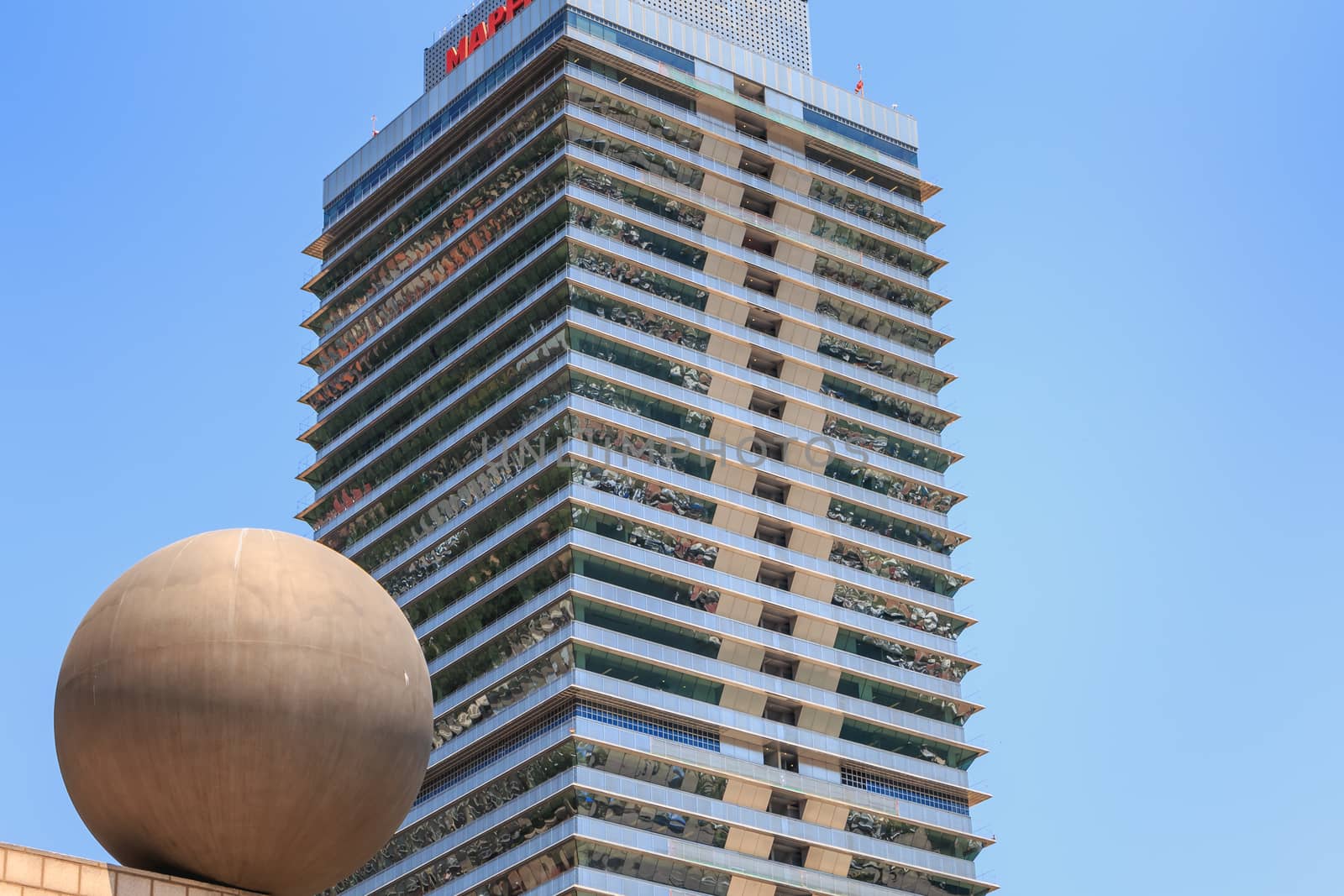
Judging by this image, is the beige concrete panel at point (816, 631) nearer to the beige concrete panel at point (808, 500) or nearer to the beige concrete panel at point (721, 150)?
the beige concrete panel at point (808, 500)

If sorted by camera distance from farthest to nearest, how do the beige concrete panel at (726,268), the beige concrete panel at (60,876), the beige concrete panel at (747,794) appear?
the beige concrete panel at (726,268), the beige concrete panel at (747,794), the beige concrete panel at (60,876)

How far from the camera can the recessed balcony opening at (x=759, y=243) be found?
380ft

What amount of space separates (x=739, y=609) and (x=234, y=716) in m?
66.5

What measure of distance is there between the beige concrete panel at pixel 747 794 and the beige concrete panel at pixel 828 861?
3.28m

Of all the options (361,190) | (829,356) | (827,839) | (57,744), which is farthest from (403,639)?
(361,190)

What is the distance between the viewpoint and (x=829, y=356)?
11562cm

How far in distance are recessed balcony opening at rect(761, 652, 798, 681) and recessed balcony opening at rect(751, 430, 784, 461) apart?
10896 millimetres

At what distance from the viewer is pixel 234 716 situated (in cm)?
3866

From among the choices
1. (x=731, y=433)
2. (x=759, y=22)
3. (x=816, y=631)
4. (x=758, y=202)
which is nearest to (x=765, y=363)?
(x=731, y=433)

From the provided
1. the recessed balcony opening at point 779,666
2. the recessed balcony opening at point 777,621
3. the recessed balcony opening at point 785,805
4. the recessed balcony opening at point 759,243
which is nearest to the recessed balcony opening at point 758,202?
the recessed balcony opening at point 759,243

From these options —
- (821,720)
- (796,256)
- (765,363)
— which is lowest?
(821,720)

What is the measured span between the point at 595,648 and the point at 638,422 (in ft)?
42.7

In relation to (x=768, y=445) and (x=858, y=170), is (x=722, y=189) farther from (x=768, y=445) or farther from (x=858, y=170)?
(x=768, y=445)

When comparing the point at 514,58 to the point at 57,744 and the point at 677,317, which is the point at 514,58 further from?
the point at 57,744
